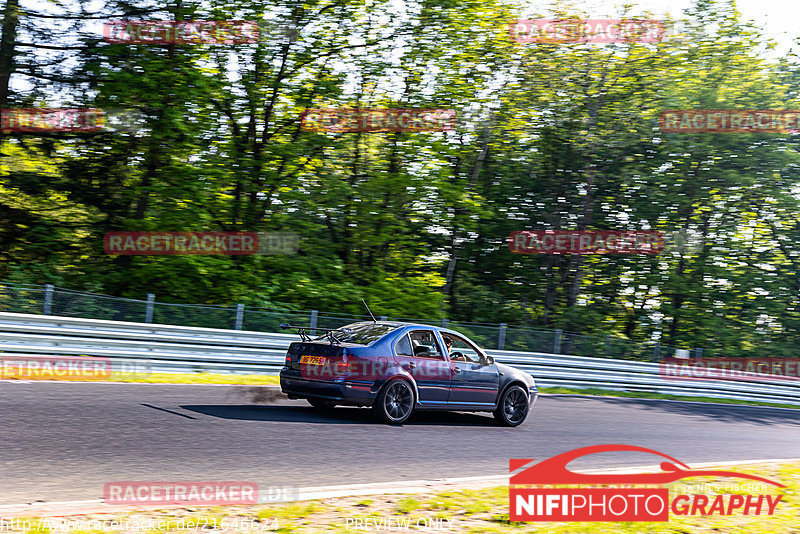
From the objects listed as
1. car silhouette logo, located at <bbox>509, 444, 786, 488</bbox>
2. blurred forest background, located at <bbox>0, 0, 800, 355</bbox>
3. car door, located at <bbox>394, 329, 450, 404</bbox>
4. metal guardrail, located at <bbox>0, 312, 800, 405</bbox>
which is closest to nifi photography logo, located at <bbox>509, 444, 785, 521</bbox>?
car silhouette logo, located at <bbox>509, 444, 786, 488</bbox>

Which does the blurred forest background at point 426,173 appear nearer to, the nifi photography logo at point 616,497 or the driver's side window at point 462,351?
the driver's side window at point 462,351

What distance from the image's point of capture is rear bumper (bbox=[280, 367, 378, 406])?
1016cm

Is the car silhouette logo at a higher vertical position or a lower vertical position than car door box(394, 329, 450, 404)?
lower

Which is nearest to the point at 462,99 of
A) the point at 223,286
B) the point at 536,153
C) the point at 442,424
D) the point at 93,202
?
the point at 536,153

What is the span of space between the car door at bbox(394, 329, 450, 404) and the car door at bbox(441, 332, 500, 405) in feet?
0.56

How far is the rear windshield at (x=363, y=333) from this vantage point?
1073 centimetres

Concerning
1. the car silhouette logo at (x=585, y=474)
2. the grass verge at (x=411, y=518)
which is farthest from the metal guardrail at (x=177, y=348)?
the grass verge at (x=411, y=518)

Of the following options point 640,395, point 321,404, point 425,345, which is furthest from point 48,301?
point 640,395

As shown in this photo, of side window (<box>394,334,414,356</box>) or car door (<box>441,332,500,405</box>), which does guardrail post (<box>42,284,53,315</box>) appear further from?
car door (<box>441,332,500,405</box>)

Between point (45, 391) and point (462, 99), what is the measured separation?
665 inches

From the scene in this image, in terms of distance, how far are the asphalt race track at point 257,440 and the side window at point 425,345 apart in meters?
1.03

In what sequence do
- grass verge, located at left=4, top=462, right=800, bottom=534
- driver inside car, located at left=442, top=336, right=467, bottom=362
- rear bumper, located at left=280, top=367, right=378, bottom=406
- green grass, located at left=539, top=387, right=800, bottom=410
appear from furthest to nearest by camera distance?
green grass, located at left=539, top=387, right=800, bottom=410
driver inside car, located at left=442, top=336, right=467, bottom=362
rear bumper, located at left=280, top=367, right=378, bottom=406
grass verge, located at left=4, top=462, right=800, bottom=534

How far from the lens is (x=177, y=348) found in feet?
46.5

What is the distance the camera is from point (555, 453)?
9570 millimetres
